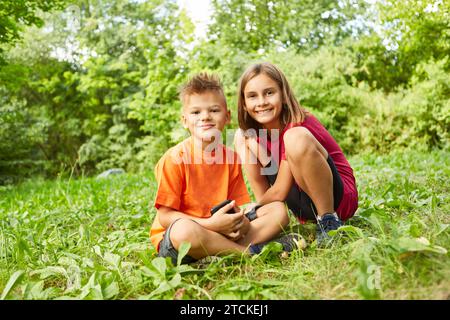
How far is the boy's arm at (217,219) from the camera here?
1738mm

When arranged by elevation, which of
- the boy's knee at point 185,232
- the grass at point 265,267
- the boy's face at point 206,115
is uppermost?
the boy's face at point 206,115

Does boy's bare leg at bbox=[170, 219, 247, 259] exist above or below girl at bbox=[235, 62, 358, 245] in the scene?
below

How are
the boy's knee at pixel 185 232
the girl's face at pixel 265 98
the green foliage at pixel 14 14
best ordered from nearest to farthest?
the boy's knee at pixel 185 232 → the girl's face at pixel 265 98 → the green foliage at pixel 14 14

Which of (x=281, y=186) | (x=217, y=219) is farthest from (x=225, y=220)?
(x=281, y=186)

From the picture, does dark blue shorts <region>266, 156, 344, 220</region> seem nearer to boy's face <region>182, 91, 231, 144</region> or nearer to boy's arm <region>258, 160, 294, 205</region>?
boy's arm <region>258, 160, 294, 205</region>

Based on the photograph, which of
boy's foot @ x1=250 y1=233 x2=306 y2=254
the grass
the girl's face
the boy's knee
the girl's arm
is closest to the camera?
the grass

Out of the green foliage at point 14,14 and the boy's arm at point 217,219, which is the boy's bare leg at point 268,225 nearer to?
the boy's arm at point 217,219

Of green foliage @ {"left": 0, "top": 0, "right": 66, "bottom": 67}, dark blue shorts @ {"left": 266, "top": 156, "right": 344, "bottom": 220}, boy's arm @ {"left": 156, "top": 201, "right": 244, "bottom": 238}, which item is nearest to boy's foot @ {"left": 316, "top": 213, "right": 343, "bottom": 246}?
dark blue shorts @ {"left": 266, "top": 156, "right": 344, "bottom": 220}

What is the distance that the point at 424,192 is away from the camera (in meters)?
2.54

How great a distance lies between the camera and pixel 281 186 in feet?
6.57

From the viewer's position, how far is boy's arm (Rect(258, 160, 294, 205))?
1.98m

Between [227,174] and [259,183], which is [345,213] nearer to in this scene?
[259,183]

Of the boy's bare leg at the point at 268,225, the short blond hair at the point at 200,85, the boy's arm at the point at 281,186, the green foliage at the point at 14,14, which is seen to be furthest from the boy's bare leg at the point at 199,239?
the green foliage at the point at 14,14
